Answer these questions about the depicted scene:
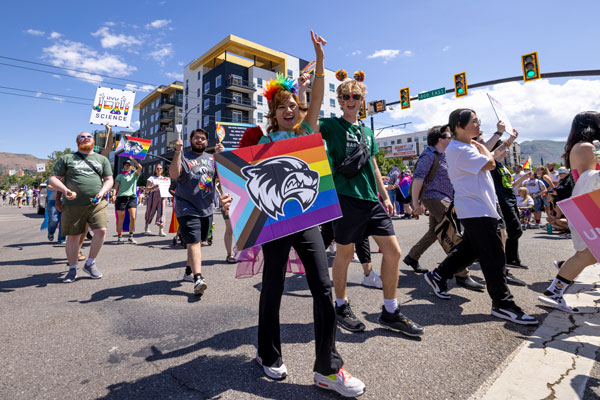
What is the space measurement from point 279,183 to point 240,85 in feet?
151

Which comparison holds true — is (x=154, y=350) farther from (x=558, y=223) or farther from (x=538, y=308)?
(x=558, y=223)

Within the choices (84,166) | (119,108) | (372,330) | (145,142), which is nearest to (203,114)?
(145,142)

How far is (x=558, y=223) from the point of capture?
4.43 m

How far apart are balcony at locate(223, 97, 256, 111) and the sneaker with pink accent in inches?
1811

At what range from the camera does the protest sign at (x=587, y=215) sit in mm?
2320

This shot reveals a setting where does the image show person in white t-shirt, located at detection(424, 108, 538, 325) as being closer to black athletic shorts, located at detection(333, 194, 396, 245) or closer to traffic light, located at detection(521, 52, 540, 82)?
black athletic shorts, located at detection(333, 194, 396, 245)

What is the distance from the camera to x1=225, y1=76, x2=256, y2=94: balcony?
44.2 meters

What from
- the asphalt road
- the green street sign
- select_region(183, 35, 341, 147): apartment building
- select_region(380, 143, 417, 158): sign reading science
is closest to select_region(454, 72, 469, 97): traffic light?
the green street sign

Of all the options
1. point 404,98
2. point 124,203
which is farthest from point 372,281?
point 404,98

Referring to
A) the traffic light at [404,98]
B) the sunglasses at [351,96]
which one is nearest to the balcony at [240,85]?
the traffic light at [404,98]

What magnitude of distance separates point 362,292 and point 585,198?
2260 mm

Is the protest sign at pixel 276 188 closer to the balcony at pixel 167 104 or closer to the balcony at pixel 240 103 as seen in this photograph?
the balcony at pixel 240 103

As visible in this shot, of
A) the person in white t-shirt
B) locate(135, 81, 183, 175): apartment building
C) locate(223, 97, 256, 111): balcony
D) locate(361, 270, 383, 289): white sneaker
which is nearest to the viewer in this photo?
the person in white t-shirt

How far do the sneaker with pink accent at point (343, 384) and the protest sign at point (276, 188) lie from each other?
85 cm
